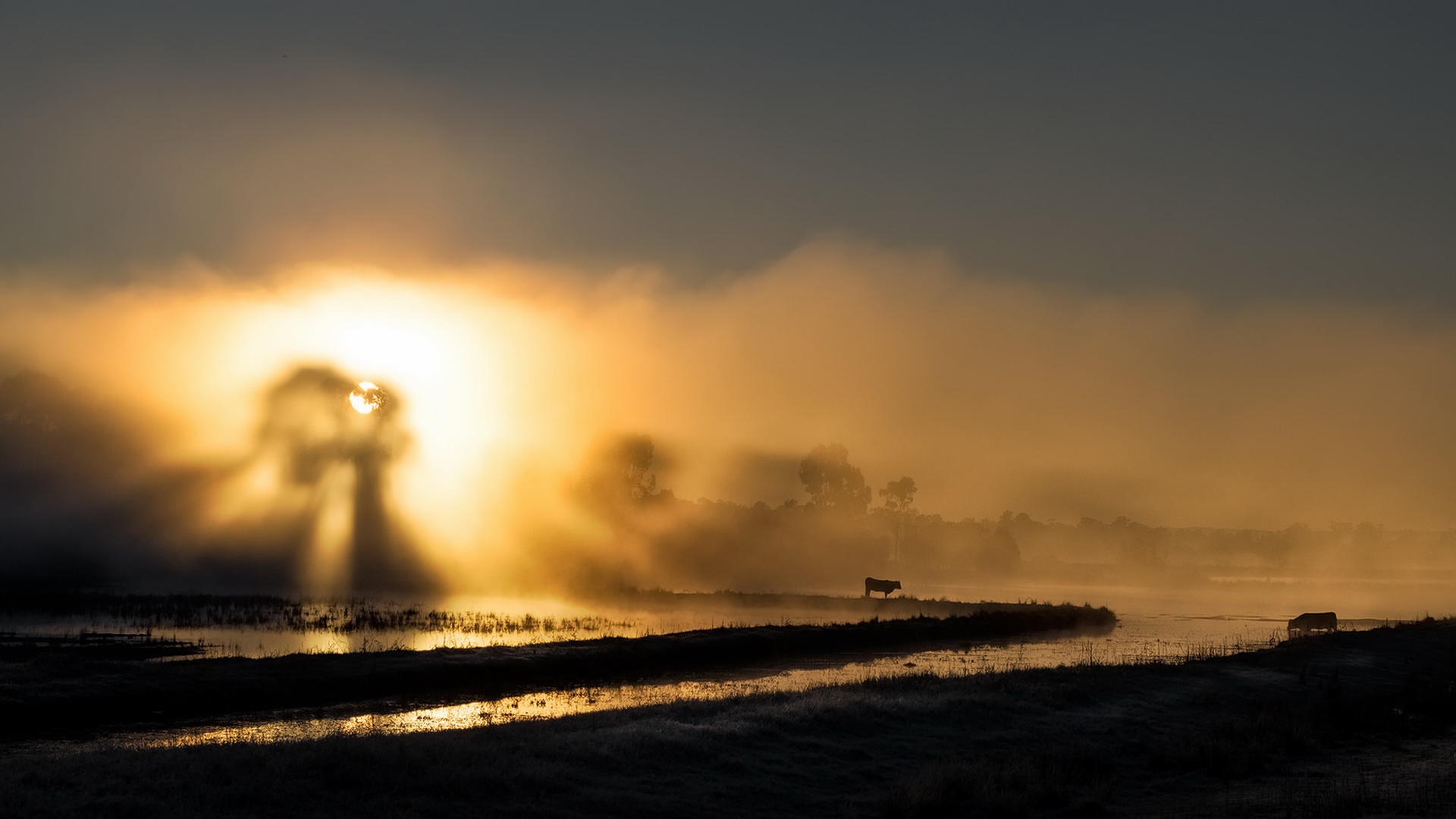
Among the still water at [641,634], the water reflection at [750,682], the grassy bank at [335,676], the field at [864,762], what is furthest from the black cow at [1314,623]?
the field at [864,762]

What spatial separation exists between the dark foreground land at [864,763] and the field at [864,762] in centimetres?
6

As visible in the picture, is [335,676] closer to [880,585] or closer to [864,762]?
[864,762]

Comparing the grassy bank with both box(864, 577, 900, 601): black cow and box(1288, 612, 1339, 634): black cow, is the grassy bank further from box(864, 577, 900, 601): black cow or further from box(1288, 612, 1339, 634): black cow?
box(864, 577, 900, 601): black cow

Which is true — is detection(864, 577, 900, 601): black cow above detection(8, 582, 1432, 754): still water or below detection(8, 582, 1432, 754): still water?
above

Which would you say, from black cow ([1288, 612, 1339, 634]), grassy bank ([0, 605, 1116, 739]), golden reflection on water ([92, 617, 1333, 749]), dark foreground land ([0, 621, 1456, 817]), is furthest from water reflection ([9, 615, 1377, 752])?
dark foreground land ([0, 621, 1456, 817])

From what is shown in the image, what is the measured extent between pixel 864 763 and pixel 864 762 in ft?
0.26

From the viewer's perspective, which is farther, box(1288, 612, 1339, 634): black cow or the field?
box(1288, 612, 1339, 634): black cow

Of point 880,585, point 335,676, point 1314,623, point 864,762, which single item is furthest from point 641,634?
point 880,585

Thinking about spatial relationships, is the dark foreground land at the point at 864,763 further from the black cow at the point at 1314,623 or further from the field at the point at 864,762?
the black cow at the point at 1314,623

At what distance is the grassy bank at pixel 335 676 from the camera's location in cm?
2859

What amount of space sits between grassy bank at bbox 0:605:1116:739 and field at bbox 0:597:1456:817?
420 centimetres

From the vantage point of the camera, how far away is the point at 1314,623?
6625 centimetres

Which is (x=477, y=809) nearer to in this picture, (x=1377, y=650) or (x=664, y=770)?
(x=664, y=770)

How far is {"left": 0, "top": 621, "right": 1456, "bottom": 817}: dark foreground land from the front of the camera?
1733 centimetres
